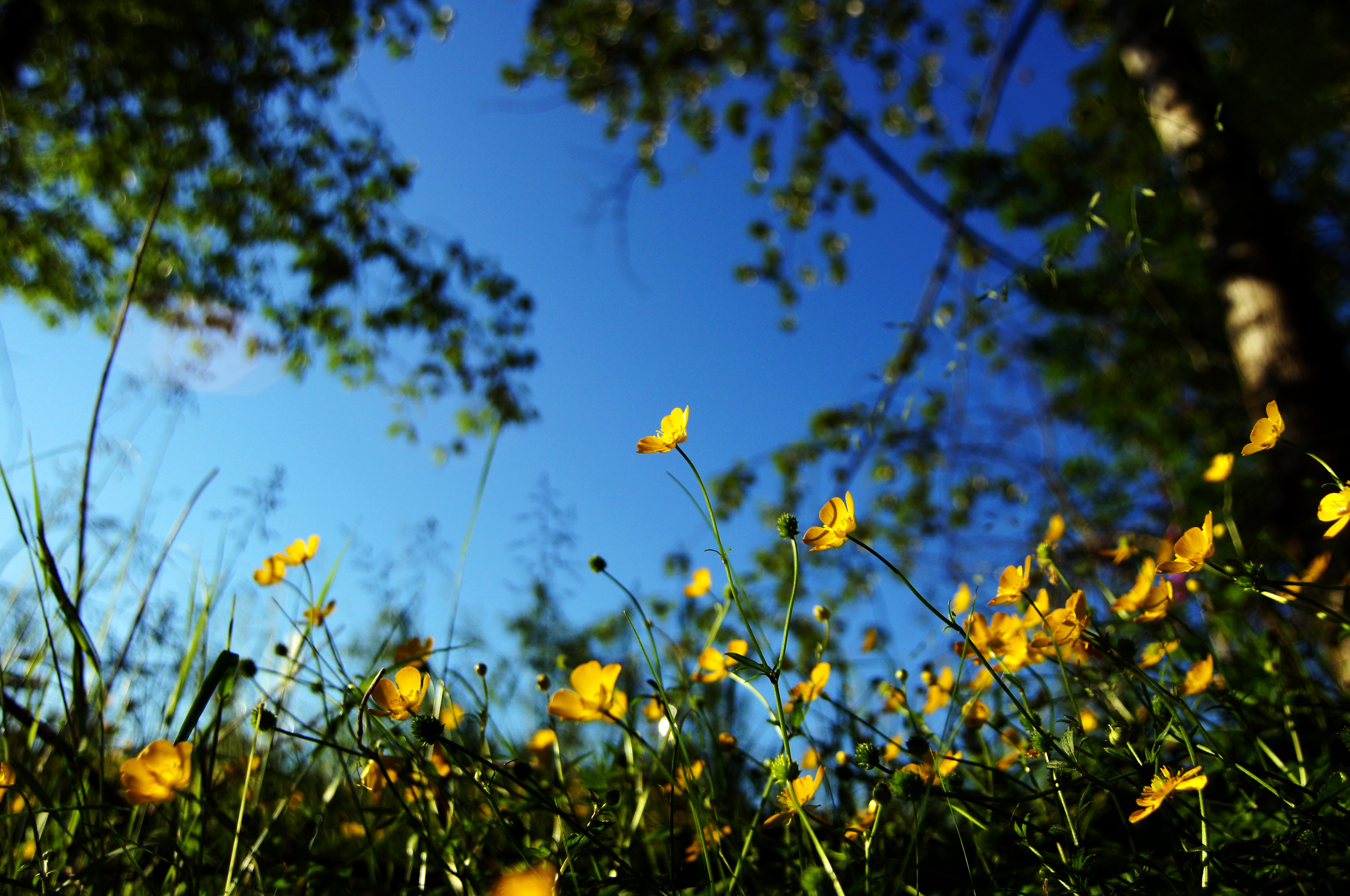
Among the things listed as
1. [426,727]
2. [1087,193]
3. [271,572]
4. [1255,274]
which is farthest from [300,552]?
[1087,193]

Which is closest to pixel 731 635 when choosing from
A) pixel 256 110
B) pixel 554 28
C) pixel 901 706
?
pixel 901 706

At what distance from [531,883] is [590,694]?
0.16m

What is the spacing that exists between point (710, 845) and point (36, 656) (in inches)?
36.9

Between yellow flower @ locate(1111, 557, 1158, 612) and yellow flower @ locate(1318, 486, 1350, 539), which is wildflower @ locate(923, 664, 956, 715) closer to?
yellow flower @ locate(1111, 557, 1158, 612)

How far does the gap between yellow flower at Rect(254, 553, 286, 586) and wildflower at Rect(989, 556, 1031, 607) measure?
3.02 feet

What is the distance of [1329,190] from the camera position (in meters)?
5.21

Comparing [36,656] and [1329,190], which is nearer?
[36,656]

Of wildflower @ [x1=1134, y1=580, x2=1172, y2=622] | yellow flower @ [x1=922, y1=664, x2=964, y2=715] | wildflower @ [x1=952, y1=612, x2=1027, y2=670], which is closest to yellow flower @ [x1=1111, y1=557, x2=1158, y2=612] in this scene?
wildflower @ [x1=1134, y1=580, x2=1172, y2=622]

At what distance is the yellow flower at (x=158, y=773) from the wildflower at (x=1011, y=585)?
773 mm

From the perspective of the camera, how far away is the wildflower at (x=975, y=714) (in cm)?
79

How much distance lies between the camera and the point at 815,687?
83cm

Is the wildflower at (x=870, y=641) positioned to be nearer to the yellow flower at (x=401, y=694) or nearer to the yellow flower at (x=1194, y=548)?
the yellow flower at (x=1194, y=548)

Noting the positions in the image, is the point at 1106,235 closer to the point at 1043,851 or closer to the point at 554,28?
the point at 554,28

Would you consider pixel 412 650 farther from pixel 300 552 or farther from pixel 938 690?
pixel 938 690
